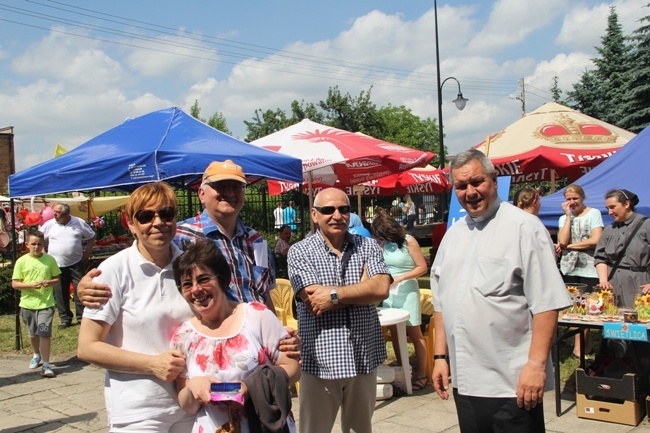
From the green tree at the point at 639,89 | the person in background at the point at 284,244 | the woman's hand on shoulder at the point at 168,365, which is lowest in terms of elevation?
the woman's hand on shoulder at the point at 168,365

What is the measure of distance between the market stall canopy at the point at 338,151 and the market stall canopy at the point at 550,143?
48.8 inches

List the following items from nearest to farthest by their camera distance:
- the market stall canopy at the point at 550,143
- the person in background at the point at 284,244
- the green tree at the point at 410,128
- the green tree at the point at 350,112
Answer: the market stall canopy at the point at 550,143, the person in background at the point at 284,244, the green tree at the point at 350,112, the green tree at the point at 410,128

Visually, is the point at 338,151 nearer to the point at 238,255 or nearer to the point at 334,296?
the point at 334,296

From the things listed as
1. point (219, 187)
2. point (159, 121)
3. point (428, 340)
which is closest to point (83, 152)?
point (159, 121)

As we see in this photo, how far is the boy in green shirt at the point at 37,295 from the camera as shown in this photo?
25.2 ft

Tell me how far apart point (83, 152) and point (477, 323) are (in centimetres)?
591

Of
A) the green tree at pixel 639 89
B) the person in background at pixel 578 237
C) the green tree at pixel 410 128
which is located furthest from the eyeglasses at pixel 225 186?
the green tree at pixel 410 128

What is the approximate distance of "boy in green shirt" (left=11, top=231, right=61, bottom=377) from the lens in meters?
7.69

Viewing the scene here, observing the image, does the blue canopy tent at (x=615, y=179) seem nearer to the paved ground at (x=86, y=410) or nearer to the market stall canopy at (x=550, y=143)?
the market stall canopy at (x=550, y=143)

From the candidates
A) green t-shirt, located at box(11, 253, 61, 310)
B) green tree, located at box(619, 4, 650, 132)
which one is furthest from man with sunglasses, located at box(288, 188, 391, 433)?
green tree, located at box(619, 4, 650, 132)

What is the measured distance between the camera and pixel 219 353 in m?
2.52

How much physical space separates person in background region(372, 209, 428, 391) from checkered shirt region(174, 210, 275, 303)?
3.18m

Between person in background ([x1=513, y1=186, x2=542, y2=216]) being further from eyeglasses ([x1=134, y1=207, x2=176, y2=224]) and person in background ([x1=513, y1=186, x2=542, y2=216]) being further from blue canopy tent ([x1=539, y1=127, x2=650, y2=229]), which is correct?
eyeglasses ([x1=134, y1=207, x2=176, y2=224])

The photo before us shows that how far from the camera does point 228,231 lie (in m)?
3.16
